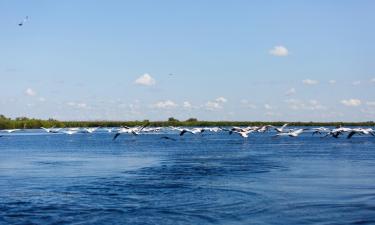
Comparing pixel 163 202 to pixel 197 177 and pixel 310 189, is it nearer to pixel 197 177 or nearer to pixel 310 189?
pixel 310 189

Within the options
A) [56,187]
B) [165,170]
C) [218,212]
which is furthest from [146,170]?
[218,212]

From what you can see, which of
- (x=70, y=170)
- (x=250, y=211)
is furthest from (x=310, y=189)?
(x=70, y=170)

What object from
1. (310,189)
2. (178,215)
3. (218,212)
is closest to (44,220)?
(178,215)

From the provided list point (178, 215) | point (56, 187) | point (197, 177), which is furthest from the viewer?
point (197, 177)

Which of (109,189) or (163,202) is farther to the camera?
(109,189)

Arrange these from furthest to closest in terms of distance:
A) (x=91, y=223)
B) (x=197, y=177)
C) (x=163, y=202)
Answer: (x=197, y=177) → (x=163, y=202) → (x=91, y=223)

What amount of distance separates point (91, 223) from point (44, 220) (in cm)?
140

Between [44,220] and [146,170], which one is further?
[146,170]

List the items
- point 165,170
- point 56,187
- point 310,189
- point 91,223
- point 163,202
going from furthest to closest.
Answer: point 165,170, point 56,187, point 310,189, point 163,202, point 91,223

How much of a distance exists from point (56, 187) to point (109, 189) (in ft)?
7.03

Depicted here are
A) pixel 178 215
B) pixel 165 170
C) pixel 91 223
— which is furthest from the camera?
pixel 165 170

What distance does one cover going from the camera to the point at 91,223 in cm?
1599

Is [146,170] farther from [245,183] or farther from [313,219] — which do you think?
[313,219]

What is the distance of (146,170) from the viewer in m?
31.2
